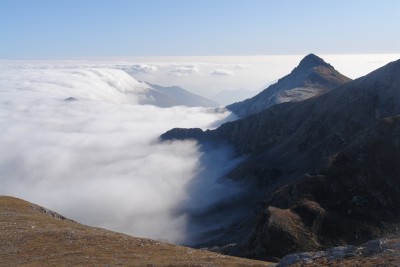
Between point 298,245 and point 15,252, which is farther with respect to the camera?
point 298,245

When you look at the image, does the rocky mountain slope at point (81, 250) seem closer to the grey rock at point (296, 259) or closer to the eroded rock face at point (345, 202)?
the grey rock at point (296, 259)

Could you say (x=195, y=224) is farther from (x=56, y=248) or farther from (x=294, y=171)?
(x=56, y=248)

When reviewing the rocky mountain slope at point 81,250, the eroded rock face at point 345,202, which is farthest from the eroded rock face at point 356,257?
the eroded rock face at point 345,202

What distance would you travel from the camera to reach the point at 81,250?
58.2m

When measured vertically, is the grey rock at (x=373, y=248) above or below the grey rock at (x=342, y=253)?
above

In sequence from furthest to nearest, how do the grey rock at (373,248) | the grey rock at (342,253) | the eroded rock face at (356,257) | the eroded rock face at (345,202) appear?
the eroded rock face at (345,202)
the grey rock at (342,253)
the grey rock at (373,248)
the eroded rock face at (356,257)

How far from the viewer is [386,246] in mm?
40688

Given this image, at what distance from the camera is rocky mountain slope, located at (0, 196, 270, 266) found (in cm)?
5200

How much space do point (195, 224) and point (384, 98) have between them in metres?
98.8

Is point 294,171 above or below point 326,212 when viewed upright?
below

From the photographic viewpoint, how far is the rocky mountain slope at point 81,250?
171ft

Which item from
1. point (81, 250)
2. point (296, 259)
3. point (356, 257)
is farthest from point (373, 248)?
point (81, 250)

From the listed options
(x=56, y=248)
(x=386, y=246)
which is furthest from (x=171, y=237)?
(x=386, y=246)

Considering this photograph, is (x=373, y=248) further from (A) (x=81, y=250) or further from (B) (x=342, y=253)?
(A) (x=81, y=250)
